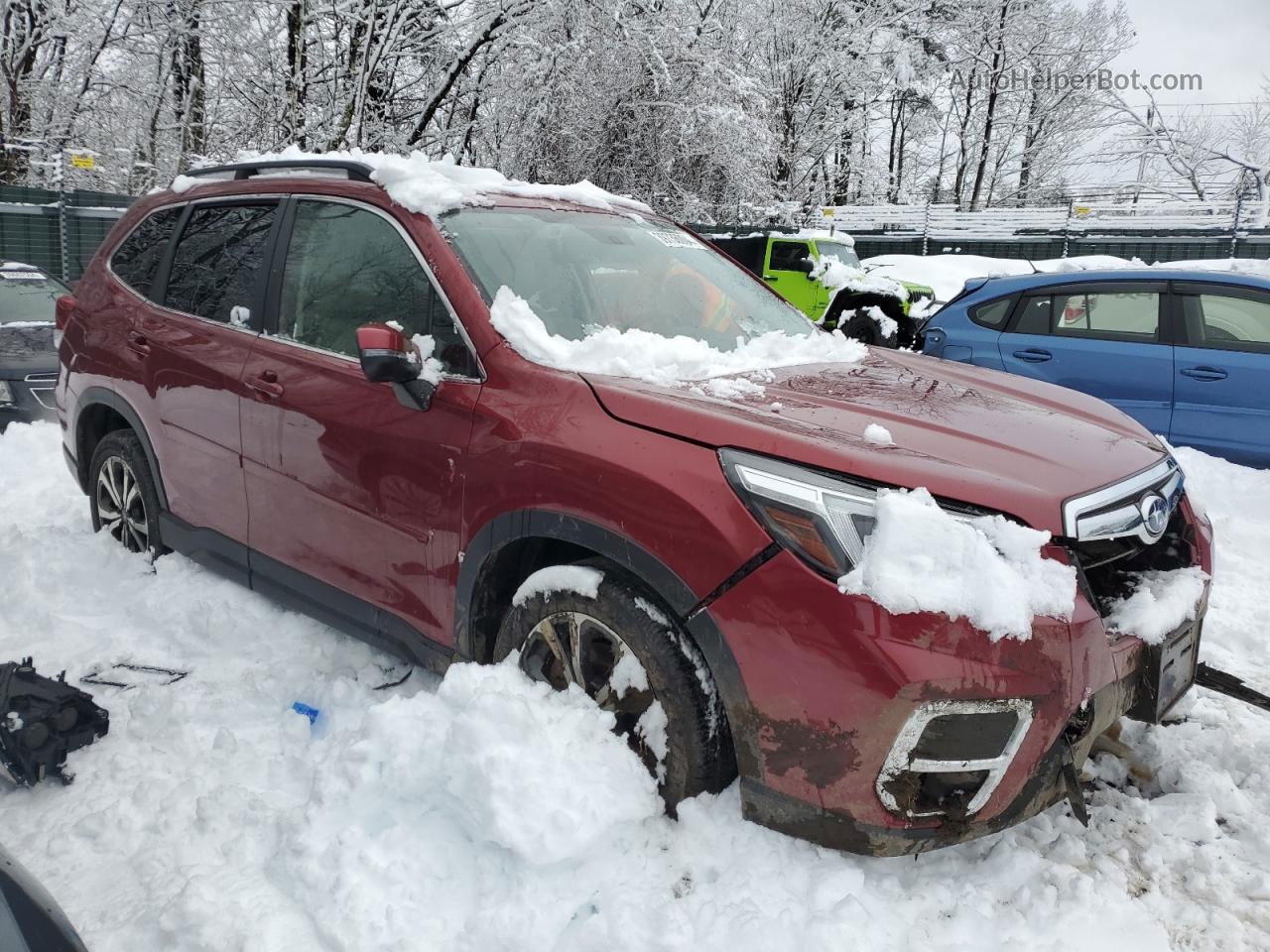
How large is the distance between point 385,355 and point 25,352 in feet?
18.4

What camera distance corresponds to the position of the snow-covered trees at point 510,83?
48.4ft

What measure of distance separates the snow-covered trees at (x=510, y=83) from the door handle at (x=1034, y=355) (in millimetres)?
10048

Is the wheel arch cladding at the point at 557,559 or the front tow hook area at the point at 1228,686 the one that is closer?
→ the wheel arch cladding at the point at 557,559

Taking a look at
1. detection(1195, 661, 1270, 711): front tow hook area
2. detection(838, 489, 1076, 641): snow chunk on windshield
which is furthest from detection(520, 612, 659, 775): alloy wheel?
detection(1195, 661, 1270, 711): front tow hook area

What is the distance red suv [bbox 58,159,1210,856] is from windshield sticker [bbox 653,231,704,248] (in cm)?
2

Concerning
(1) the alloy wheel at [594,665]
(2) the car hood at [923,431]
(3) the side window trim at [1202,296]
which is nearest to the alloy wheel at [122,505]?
(1) the alloy wheel at [594,665]

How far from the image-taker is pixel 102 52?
1709 cm

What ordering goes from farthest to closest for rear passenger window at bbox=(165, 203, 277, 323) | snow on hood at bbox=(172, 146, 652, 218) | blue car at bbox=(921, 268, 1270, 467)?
blue car at bbox=(921, 268, 1270, 467), rear passenger window at bbox=(165, 203, 277, 323), snow on hood at bbox=(172, 146, 652, 218)

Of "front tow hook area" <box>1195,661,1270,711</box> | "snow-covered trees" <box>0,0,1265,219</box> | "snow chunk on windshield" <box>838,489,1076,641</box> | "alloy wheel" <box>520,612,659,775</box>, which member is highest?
"snow-covered trees" <box>0,0,1265,219</box>

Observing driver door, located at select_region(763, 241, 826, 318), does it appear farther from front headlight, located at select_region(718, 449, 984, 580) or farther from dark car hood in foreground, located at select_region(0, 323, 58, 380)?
front headlight, located at select_region(718, 449, 984, 580)

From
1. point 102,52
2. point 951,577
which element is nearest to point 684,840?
point 951,577

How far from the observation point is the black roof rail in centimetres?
324

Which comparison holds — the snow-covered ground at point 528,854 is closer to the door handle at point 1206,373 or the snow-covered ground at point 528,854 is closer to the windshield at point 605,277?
the windshield at point 605,277

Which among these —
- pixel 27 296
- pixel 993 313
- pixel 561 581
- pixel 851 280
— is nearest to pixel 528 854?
pixel 561 581
